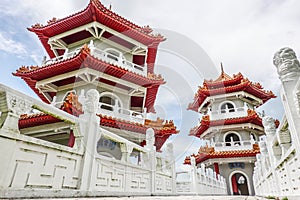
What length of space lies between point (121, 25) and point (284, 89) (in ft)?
31.1

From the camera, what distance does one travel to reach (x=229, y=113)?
15945mm

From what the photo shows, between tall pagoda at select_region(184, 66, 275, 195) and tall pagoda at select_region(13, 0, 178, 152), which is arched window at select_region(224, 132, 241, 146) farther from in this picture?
tall pagoda at select_region(13, 0, 178, 152)

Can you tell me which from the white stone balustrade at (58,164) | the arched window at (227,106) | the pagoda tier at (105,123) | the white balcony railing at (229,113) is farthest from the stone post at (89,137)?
the arched window at (227,106)

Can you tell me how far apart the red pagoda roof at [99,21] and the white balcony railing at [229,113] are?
7804 millimetres

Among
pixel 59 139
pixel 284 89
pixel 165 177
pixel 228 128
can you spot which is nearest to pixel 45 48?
pixel 59 139

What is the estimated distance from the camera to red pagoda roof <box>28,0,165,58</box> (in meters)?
9.82

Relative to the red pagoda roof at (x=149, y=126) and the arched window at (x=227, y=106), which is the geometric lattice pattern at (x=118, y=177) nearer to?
the red pagoda roof at (x=149, y=126)

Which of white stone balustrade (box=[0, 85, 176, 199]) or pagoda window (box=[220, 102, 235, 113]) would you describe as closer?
white stone balustrade (box=[0, 85, 176, 199])

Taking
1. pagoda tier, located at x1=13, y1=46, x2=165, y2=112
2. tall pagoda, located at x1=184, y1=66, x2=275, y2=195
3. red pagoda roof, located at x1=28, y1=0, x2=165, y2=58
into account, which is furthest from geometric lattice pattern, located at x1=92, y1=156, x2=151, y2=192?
tall pagoda, located at x1=184, y1=66, x2=275, y2=195

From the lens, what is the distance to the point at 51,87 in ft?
32.9

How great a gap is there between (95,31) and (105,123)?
4976mm

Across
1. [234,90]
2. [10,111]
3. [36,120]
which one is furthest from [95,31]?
[234,90]

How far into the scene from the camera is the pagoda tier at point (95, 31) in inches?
394

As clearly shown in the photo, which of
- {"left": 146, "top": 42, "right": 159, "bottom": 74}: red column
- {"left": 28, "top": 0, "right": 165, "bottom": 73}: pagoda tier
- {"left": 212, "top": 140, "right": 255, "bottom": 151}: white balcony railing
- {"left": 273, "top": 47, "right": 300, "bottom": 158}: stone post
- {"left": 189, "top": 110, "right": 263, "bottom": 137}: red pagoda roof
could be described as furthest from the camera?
{"left": 189, "top": 110, "right": 263, "bottom": 137}: red pagoda roof
